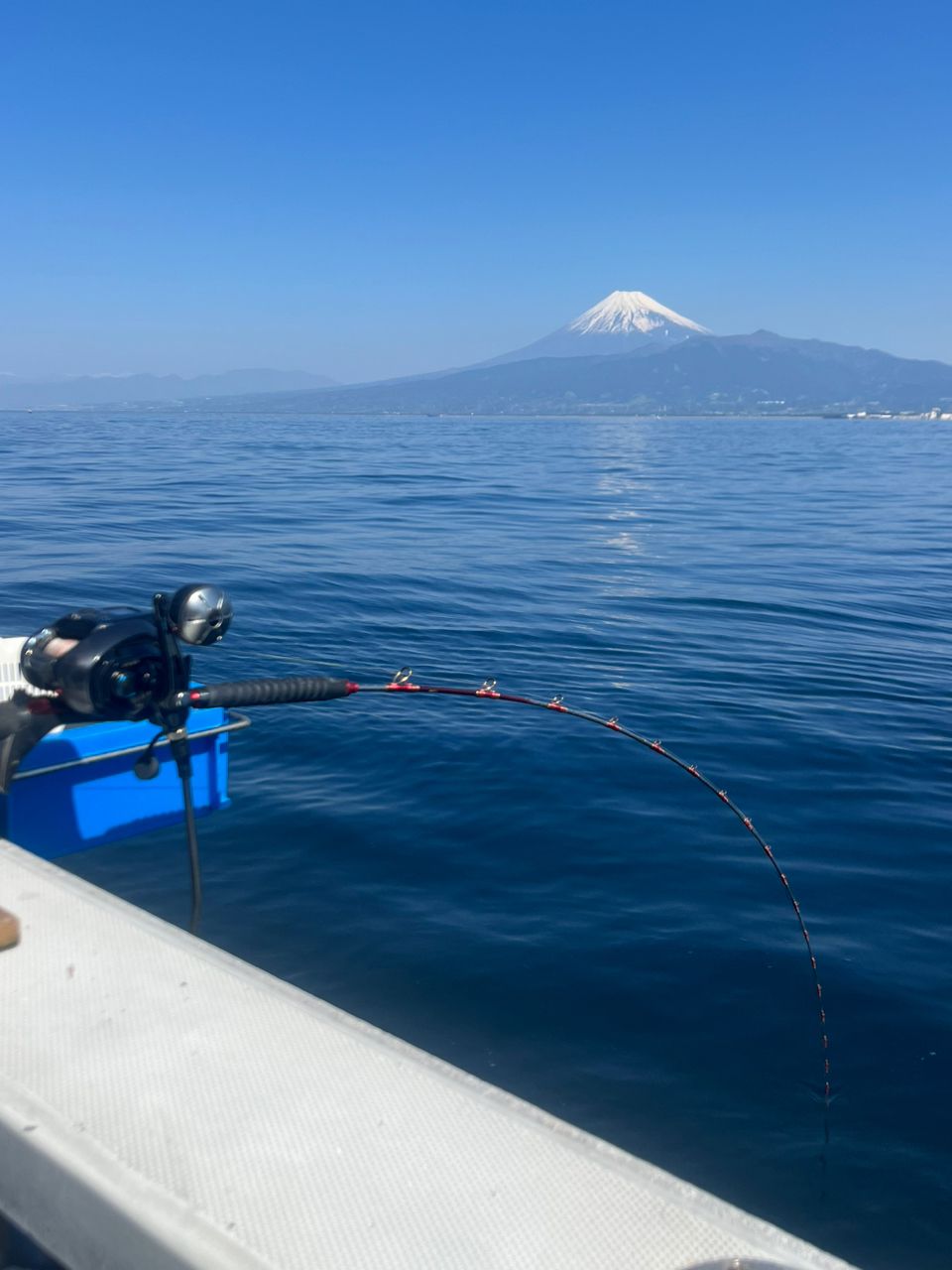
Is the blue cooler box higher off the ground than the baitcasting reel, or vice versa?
the baitcasting reel

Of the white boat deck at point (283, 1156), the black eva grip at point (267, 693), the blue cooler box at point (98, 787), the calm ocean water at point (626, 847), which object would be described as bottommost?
the calm ocean water at point (626, 847)

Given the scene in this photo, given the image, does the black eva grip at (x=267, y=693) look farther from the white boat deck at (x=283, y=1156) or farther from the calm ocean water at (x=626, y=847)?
the calm ocean water at (x=626, y=847)

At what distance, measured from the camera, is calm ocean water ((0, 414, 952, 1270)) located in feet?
11.8

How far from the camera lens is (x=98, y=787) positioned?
14.3 ft

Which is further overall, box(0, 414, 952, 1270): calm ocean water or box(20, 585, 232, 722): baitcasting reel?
box(0, 414, 952, 1270): calm ocean water

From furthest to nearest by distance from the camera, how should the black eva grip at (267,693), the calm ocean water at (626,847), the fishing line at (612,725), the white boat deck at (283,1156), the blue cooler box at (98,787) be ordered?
1. the blue cooler box at (98,787)
2. the calm ocean water at (626,847)
3. the fishing line at (612,725)
4. the black eva grip at (267,693)
5. the white boat deck at (283,1156)

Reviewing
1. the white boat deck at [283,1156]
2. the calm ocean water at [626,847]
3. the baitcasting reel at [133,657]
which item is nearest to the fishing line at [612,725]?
the calm ocean water at [626,847]

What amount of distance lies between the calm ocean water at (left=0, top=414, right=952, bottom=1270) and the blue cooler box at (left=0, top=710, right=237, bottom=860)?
0.49m

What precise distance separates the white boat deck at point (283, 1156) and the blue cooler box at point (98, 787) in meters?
2.09

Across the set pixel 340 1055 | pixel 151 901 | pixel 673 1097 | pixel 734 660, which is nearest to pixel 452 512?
pixel 734 660

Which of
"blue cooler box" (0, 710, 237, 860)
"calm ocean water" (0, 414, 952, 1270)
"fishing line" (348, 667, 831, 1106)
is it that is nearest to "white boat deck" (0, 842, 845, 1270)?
"fishing line" (348, 667, 831, 1106)

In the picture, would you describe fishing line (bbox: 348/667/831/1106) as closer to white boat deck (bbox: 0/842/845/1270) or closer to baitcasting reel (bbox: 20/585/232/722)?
baitcasting reel (bbox: 20/585/232/722)

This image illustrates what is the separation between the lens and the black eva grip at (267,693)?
289cm

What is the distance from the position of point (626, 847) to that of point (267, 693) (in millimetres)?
3013
